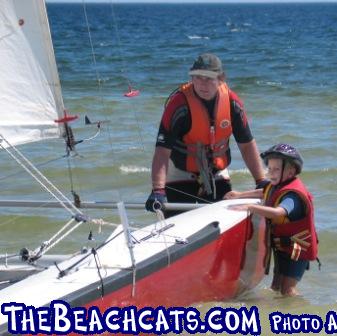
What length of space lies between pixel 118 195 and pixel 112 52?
25155 mm

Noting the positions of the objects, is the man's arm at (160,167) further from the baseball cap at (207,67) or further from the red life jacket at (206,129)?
the baseball cap at (207,67)

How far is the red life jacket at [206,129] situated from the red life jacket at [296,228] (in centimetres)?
42

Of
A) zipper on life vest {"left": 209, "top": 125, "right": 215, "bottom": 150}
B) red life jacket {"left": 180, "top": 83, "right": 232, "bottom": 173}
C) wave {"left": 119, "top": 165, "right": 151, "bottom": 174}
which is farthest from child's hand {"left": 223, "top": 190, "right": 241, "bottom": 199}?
wave {"left": 119, "top": 165, "right": 151, "bottom": 174}

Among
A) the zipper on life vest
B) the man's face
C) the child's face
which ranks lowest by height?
the child's face

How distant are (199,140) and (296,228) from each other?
76cm

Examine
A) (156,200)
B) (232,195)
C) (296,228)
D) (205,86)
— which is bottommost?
(296,228)

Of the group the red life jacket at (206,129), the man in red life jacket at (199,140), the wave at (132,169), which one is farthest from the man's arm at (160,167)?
the wave at (132,169)

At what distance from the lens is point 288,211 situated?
520 cm

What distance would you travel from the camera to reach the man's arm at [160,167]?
17.9ft

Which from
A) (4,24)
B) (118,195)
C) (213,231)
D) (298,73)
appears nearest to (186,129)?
(213,231)

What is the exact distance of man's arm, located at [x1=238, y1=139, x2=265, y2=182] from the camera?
229 inches

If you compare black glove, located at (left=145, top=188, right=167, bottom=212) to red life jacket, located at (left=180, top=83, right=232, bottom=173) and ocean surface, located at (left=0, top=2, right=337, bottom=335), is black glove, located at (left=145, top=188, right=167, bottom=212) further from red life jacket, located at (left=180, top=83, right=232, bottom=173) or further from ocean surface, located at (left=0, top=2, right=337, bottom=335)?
ocean surface, located at (left=0, top=2, right=337, bottom=335)

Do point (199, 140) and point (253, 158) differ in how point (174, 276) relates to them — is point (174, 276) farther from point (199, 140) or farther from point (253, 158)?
point (253, 158)

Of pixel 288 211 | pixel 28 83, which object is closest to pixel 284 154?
pixel 288 211
